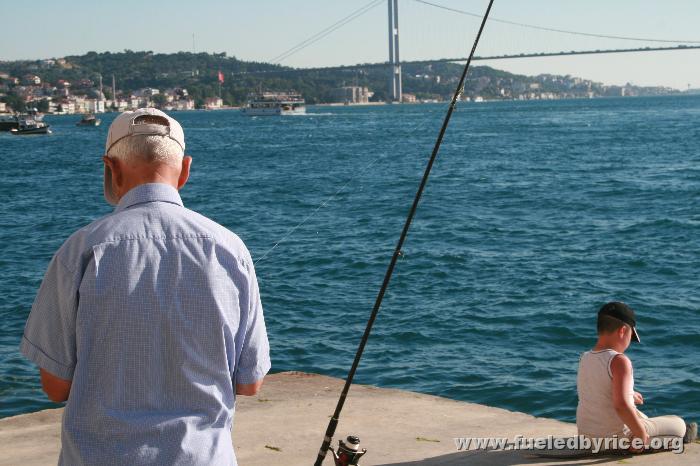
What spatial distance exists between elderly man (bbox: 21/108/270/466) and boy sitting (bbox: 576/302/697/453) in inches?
96.8

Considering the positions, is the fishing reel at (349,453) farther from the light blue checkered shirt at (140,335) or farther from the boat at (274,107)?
the boat at (274,107)

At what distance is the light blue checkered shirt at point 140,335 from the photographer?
189cm

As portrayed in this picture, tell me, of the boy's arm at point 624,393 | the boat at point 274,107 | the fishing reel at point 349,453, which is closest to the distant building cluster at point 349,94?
the boat at point 274,107

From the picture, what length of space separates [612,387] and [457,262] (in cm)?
1125

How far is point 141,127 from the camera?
79.0 inches

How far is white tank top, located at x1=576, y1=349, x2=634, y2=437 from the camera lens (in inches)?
161

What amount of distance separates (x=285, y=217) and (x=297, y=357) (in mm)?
13131

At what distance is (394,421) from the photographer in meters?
5.03

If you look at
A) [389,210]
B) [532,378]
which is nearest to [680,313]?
[532,378]

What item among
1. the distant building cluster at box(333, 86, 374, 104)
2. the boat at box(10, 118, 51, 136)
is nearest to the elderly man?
the boat at box(10, 118, 51, 136)

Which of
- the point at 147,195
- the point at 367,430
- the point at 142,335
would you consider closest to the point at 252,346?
the point at 142,335

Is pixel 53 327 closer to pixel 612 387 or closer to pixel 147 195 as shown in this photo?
pixel 147 195

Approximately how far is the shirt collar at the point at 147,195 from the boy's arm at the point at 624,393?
2544 millimetres

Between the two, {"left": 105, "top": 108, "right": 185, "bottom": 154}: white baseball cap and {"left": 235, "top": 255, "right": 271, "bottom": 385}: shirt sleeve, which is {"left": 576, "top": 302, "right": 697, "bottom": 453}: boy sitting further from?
{"left": 105, "top": 108, "right": 185, "bottom": 154}: white baseball cap
